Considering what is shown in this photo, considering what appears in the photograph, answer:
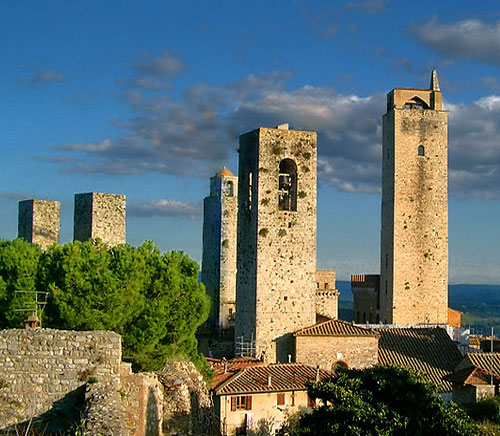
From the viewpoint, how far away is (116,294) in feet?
63.3

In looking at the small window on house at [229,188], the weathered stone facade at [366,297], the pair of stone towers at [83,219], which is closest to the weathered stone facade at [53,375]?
the pair of stone towers at [83,219]

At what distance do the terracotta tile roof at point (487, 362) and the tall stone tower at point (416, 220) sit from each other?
11.5 meters

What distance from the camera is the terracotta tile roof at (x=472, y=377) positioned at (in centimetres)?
2780

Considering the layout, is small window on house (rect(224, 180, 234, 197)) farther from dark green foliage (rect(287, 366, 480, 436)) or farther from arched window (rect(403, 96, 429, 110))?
dark green foliage (rect(287, 366, 480, 436))

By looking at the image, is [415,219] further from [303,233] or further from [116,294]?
[116,294]

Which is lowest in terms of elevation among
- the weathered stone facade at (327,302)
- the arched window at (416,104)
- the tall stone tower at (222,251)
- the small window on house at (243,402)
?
the small window on house at (243,402)

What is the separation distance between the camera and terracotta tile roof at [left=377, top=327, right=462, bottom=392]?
32750 mm

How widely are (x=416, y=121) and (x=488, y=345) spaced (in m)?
13.2

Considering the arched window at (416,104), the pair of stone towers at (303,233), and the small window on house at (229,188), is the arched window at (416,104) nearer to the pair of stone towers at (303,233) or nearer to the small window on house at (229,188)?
the pair of stone towers at (303,233)

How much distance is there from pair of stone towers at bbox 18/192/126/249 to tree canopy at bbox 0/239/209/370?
4882 millimetres

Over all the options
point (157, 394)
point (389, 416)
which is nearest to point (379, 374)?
point (389, 416)

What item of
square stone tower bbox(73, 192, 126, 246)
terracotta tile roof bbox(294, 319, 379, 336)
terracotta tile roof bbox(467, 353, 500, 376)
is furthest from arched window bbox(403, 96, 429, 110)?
square stone tower bbox(73, 192, 126, 246)

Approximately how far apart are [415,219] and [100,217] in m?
21.0

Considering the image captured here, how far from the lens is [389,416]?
15750 millimetres
